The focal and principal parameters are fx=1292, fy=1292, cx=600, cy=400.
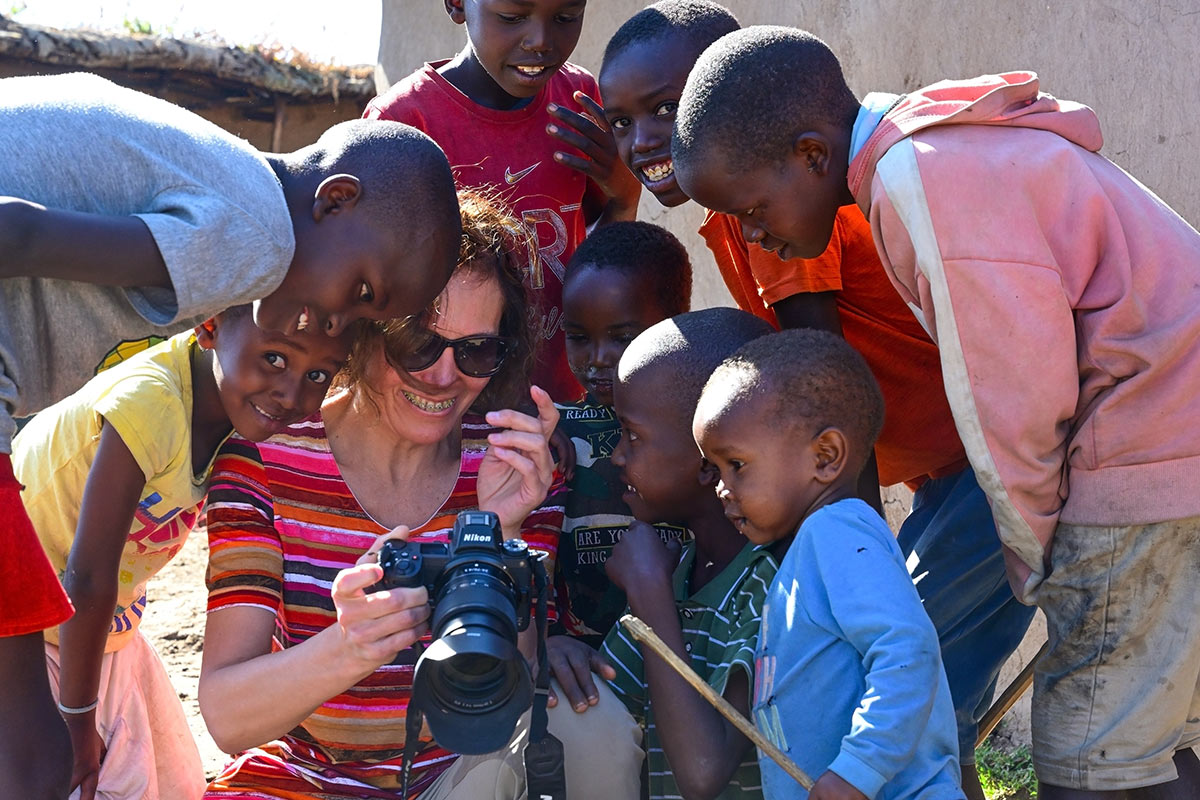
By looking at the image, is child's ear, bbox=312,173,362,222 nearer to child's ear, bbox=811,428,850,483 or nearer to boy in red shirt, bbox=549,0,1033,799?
boy in red shirt, bbox=549,0,1033,799

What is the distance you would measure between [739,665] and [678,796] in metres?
0.33

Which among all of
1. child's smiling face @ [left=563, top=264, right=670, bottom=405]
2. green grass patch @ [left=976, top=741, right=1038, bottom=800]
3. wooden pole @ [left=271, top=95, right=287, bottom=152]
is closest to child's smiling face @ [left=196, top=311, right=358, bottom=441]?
child's smiling face @ [left=563, top=264, right=670, bottom=405]

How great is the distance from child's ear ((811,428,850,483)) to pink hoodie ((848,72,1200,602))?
0.19m

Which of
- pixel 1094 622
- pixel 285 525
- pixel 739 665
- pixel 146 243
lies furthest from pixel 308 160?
pixel 1094 622

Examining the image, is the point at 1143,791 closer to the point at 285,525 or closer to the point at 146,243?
the point at 285,525

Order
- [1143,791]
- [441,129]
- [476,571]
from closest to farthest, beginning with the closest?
[476,571], [1143,791], [441,129]

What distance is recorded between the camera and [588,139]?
312cm

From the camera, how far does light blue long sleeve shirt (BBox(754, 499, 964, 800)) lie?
1.82m

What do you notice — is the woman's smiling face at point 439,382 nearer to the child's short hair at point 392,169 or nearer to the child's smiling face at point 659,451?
the child's short hair at point 392,169

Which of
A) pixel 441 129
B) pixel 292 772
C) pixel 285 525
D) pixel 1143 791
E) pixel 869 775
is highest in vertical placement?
pixel 441 129

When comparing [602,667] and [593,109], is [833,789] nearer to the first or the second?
[602,667]

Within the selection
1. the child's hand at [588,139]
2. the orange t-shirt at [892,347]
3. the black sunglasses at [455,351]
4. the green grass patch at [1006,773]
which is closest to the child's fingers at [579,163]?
the child's hand at [588,139]

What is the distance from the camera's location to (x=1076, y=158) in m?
2.15

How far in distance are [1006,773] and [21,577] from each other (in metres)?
2.66
